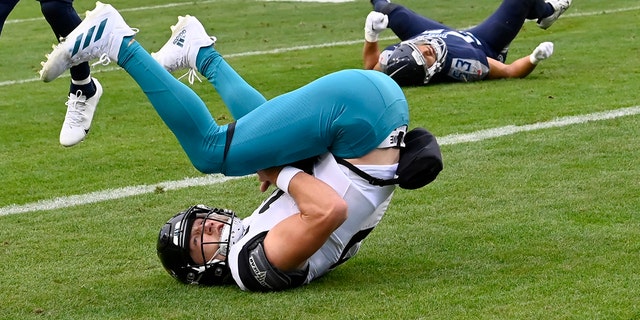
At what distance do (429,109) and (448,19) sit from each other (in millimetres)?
5959

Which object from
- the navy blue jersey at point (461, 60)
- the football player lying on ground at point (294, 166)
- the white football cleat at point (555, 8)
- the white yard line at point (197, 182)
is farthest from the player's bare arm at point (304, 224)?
the white football cleat at point (555, 8)

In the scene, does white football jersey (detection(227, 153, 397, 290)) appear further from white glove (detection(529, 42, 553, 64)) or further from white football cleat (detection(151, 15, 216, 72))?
white glove (detection(529, 42, 553, 64))

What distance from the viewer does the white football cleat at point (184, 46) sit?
5.73m

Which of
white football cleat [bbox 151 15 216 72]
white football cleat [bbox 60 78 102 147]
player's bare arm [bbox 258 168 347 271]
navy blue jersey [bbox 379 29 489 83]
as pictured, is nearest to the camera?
player's bare arm [bbox 258 168 347 271]

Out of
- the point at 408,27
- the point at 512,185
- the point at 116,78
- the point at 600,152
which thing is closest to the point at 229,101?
the point at 512,185

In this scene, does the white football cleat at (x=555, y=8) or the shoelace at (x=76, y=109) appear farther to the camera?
the white football cleat at (x=555, y=8)

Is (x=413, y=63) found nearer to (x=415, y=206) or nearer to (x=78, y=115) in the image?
(x=415, y=206)

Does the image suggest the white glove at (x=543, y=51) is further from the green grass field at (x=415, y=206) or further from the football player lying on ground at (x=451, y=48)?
the green grass field at (x=415, y=206)

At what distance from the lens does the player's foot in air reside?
5734 millimetres

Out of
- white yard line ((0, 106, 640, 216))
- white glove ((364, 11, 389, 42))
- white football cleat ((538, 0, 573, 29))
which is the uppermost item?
white yard line ((0, 106, 640, 216))

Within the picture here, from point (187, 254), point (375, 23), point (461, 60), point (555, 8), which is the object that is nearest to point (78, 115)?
point (187, 254)

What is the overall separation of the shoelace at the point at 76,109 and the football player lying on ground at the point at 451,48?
3.67 m

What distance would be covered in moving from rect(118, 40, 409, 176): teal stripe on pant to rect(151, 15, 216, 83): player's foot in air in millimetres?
642

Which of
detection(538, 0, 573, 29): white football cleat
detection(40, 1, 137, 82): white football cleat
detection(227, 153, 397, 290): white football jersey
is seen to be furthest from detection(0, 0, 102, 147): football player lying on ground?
detection(538, 0, 573, 29): white football cleat
